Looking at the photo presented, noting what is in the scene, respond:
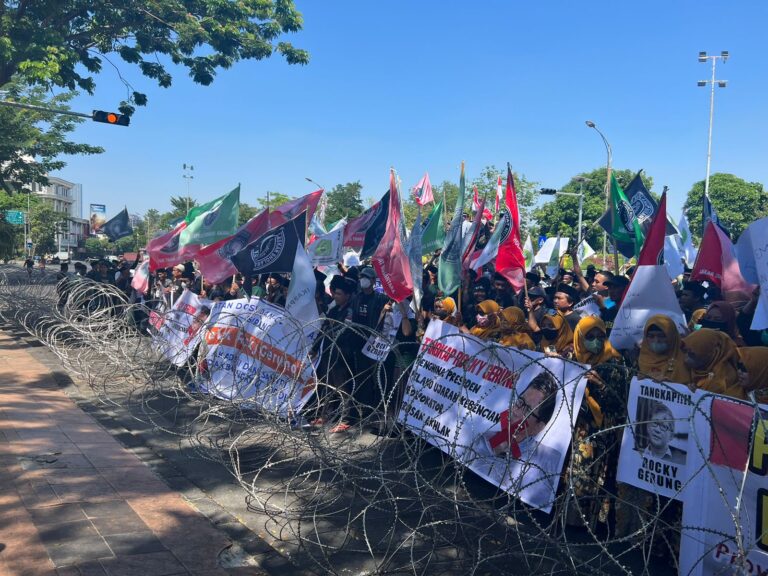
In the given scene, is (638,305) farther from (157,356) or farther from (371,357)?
(157,356)

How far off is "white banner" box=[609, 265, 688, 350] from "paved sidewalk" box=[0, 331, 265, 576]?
12.1 ft

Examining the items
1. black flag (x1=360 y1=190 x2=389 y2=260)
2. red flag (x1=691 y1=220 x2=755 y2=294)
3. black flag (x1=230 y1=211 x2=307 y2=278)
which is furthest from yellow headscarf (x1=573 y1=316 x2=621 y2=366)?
black flag (x1=360 y1=190 x2=389 y2=260)

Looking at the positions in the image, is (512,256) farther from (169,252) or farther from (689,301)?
(169,252)

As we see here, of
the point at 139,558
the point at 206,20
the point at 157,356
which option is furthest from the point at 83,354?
the point at 206,20

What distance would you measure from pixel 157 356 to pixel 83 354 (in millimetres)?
1986

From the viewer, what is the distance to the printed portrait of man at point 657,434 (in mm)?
4242

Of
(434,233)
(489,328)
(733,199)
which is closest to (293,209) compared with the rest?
(434,233)

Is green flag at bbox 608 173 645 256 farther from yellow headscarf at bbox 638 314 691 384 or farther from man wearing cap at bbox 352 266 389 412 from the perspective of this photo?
yellow headscarf at bbox 638 314 691 384

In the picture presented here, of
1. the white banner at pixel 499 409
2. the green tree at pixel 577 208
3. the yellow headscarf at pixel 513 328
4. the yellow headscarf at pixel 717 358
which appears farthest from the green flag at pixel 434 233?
the green tree at pixel 577 208

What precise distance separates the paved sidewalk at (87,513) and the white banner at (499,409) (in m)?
2.01

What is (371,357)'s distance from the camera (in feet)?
26.2

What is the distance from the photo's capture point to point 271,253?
9.61m

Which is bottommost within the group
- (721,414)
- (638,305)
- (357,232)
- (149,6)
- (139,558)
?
(139,558)

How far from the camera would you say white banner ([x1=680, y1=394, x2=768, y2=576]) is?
3492 mm
